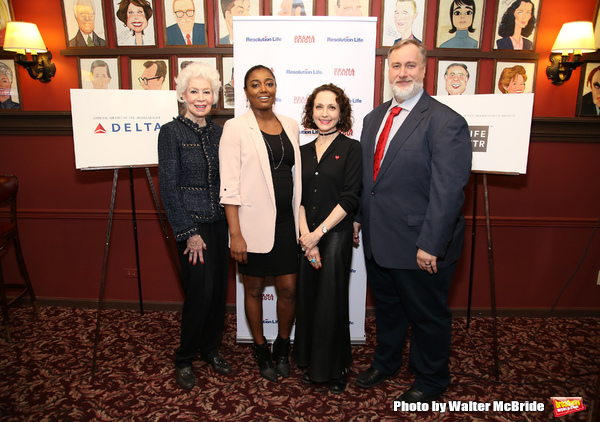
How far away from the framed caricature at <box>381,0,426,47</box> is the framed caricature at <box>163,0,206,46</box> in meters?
1.48

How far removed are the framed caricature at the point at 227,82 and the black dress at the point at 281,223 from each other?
43.2 inches

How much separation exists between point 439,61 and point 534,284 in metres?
2.18

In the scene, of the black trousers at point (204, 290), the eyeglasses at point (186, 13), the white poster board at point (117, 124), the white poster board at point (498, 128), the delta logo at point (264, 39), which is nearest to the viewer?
the black trousers at point (204, 290)

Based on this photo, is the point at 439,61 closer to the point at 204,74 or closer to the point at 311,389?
the point at 204,74

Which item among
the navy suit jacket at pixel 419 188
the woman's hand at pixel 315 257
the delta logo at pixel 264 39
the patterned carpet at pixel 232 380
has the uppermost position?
the delta logo at pixel 264 39

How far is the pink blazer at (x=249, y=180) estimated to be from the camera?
6.73ft

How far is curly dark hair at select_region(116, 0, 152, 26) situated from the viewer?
2.92m

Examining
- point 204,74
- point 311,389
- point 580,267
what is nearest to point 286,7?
point 204,74

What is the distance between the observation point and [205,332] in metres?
2.42

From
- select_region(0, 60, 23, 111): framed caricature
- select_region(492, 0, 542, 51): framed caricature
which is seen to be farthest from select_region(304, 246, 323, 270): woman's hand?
select_region(0, 60, 23, 111): framed caricature

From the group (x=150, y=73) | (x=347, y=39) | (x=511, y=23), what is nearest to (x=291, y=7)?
(x=347, y=39)

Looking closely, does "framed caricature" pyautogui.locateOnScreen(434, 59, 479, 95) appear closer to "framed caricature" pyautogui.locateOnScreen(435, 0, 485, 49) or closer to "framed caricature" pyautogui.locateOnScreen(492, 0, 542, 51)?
"framed caricature" pyautogui.locateOnScreen(435, 0, 485, 49)

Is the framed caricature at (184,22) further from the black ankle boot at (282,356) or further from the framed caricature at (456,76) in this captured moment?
the black ankle boot at (282,356)

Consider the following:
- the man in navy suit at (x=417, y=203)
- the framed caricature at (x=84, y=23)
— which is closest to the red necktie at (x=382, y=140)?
the man in navy suit at (x=417, y=203)
